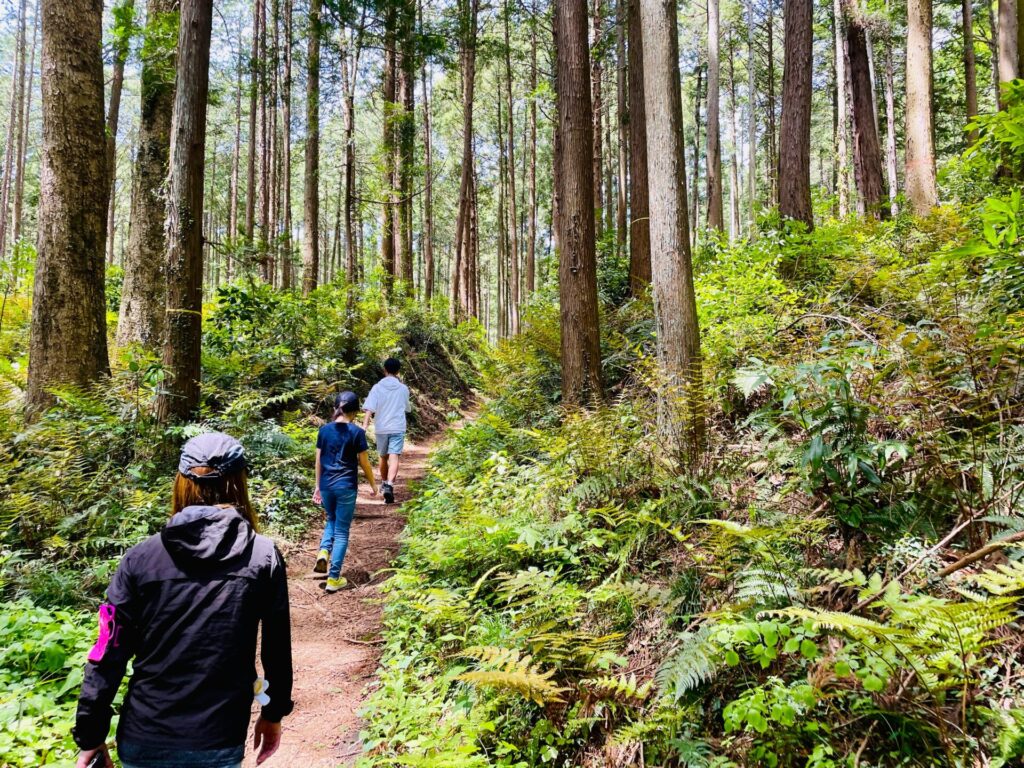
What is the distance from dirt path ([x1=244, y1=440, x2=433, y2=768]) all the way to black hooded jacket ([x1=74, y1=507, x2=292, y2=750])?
0.27 metres

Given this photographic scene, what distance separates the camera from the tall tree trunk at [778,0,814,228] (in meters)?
9.69

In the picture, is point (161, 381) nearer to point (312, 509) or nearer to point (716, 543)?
point (312, 509)

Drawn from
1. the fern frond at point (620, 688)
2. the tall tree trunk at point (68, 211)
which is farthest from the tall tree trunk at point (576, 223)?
the tall tree trunk at point (68, 211)

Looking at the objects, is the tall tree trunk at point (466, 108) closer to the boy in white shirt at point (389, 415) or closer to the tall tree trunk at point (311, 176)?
the tall tree trunk at point (311, 176)

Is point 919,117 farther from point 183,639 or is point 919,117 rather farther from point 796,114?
point 183,639

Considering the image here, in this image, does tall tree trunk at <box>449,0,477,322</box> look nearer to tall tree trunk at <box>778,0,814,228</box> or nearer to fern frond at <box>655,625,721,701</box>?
tall tree trunk at <box>778,0,814,228</box>

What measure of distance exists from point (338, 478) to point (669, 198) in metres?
4.31

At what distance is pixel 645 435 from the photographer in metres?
5.43

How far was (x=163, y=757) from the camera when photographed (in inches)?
77.4

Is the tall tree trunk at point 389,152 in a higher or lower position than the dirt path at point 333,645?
higher

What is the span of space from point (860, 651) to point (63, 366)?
8453mm

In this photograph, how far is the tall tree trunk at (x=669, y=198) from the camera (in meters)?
5.09

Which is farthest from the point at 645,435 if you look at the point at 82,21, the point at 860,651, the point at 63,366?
the point at 82,21

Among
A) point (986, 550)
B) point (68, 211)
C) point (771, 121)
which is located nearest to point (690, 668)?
point (986, 550)
